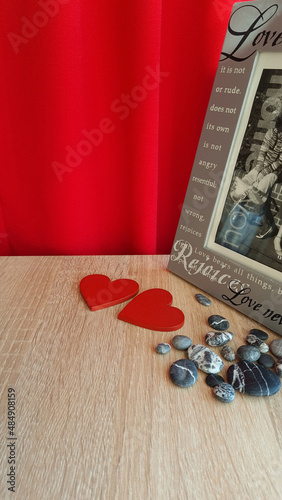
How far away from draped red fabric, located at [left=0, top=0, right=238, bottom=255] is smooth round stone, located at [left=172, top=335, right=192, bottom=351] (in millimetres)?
337

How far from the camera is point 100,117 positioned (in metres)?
0.81

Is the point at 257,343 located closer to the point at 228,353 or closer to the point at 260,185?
the point at 228,353

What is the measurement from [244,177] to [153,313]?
0.30m

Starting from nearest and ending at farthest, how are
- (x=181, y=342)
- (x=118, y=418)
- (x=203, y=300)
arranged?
(x=118, y=418) → (x=181, y=342) → (x=203, y=300)

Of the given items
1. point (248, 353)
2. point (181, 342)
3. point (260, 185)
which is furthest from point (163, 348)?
point (260, 185)

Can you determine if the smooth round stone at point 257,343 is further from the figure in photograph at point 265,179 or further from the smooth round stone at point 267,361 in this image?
the figure in photograph at point 265,179

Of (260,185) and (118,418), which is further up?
(260,185)

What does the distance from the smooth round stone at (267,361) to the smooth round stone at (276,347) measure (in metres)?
0.01

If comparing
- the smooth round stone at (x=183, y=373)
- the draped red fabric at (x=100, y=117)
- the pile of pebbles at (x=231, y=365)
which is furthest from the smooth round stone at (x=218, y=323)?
the draped red fabric at (x=100, y=117)

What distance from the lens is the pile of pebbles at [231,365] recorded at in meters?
0.53

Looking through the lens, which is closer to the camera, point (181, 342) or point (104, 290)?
point (181, 342)

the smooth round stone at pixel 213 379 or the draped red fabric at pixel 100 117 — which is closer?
the smooth round stone at pixel 213 379

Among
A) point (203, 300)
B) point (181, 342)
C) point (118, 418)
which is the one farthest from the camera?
point (203, 300)

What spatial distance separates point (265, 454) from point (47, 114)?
0.73 metres
